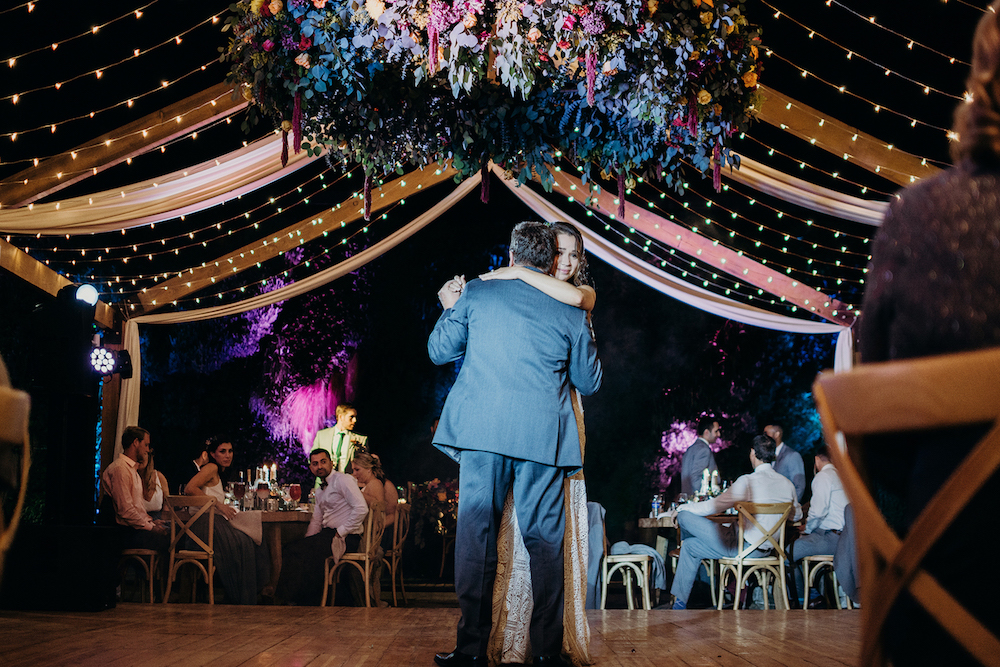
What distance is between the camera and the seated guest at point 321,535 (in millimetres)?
6277

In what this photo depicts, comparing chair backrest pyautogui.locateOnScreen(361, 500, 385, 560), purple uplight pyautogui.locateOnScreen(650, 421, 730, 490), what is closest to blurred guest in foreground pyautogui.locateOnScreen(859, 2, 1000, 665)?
chair backrest pyautogui.locateOnScreen(361, 500, 385, 560)

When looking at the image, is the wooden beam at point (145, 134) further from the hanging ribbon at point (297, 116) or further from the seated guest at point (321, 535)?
the seated guest at point (321, 535)

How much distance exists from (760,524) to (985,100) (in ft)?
19.4

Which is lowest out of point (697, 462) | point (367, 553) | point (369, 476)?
point (367, 553)

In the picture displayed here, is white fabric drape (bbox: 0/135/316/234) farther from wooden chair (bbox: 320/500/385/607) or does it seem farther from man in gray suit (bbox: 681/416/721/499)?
man in gray suit (bbox: 681/416/721/499)

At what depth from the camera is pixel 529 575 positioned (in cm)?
288

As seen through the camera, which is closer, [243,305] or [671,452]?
[243,305]

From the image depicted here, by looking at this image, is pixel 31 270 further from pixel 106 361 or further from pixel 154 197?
pixel 154 197

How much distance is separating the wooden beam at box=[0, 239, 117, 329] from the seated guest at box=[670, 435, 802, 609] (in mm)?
5050

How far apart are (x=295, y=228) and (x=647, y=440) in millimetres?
6903

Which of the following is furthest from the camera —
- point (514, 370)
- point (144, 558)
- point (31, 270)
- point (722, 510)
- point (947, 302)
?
point (31, 270)

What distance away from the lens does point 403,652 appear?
2.98 meters

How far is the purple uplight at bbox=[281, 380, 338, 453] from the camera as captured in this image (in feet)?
40.4

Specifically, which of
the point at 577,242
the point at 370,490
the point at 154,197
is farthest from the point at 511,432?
the point at 370,490
